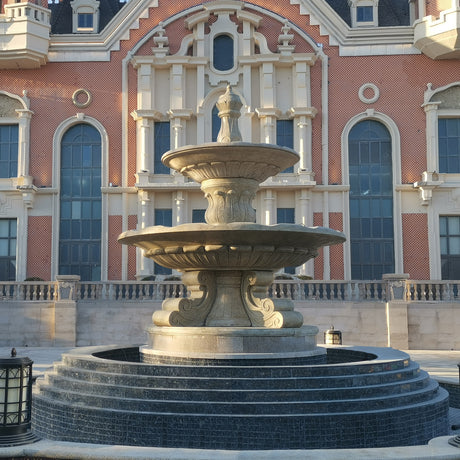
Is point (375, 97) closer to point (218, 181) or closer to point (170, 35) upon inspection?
point (170, 35)

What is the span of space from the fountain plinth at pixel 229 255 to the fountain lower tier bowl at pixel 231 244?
0.6 inches

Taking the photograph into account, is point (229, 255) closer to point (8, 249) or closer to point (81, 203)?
point (81, 203)

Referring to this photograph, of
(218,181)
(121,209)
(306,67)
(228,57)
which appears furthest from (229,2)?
(218,181)

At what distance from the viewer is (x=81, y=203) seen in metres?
31.2

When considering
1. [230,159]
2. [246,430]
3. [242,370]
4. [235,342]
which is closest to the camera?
[246,430]

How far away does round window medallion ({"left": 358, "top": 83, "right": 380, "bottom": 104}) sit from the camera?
30938mm

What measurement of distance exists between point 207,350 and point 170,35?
78.2ft

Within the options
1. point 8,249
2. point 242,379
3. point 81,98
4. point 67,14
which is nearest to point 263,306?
point 242,379

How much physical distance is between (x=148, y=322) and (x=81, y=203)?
9.90 m

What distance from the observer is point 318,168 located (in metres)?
30.7

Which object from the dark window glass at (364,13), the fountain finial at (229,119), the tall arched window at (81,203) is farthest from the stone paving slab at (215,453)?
the dark window glass at (364,13)

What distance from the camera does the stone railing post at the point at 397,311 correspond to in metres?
22.8

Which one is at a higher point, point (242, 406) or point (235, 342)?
point (235, 342)

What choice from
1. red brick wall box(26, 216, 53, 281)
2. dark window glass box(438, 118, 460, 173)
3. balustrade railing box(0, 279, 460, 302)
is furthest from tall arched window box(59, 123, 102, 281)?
dark window glass box(438, 118, 460, 173)
